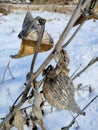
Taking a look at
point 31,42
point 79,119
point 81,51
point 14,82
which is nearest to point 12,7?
point 81,51

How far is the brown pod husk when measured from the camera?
784mm

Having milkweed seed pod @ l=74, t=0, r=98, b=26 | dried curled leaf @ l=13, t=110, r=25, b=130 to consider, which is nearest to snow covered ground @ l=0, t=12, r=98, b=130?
dried curled leaf @ l=13, t=110, r=25, b=130

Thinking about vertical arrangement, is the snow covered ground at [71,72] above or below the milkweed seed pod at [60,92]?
below

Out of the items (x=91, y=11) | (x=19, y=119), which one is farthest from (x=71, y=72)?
(x=91, y=11)

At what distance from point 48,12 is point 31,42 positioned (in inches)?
238

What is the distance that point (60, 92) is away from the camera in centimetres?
79

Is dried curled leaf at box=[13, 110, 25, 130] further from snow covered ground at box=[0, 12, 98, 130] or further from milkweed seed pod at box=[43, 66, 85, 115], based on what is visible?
snow covered ground at box=[0, 12, 98, 130]

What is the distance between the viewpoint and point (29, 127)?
182 cm

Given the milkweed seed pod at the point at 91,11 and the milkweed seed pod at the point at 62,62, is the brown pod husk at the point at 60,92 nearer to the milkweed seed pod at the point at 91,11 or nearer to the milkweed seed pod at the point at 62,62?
the milkweed seed pod at the point at 62,62

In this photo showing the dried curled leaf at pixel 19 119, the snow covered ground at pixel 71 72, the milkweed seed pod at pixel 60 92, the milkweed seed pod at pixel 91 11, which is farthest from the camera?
the snow covered ground at pixel 71 72

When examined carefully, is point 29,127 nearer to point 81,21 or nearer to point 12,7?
point 81,21

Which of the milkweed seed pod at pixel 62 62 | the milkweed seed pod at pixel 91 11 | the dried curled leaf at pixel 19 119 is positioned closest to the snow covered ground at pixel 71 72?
the dried curled leaf at pixel 19 119

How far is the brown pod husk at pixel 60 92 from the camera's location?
0.78m

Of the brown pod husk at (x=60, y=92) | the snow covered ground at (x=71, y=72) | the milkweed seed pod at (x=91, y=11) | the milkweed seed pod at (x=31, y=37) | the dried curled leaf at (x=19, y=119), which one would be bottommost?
the snow covered ground at (x=71, y=72)
